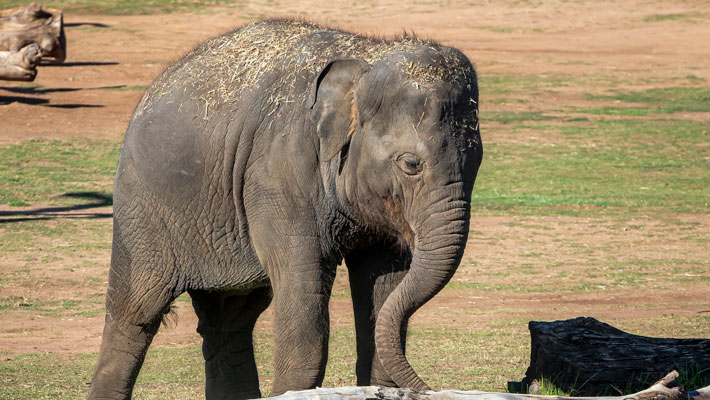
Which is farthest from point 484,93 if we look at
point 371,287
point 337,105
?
point 337,105

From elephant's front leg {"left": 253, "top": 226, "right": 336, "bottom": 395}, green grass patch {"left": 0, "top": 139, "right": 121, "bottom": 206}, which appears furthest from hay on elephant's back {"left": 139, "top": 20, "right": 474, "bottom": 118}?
green grass patch {"left": 0, "top": 139, "right": 121, "bottom": 206}

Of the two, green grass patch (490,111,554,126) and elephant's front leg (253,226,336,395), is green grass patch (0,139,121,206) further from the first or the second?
elephant's front leg (253,226,336,395)

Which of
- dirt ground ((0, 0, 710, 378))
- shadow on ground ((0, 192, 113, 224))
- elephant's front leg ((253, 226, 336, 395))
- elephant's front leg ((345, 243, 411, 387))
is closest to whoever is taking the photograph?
elephant's front leg ((253, 226, 336, 395))

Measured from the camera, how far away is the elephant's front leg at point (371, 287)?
622 centimetres

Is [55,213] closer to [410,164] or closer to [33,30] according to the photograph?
[33,30]

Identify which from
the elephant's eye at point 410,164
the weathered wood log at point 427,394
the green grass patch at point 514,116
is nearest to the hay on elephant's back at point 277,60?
the elephant's eye at point 410,164

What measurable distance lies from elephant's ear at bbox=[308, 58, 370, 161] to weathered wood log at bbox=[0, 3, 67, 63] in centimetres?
1459

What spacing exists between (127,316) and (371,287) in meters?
1.54

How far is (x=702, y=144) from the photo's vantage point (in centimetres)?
2062

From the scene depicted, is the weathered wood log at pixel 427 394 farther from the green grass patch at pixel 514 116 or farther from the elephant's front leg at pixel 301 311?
the green grass patch at pixel 514 116

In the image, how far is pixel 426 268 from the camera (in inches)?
211

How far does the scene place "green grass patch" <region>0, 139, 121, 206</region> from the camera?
53.5 feet

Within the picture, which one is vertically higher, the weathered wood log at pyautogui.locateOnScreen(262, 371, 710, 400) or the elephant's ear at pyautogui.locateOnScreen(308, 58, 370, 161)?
the elephant's ear at pyautogui.locateOnScreen(308, 58, 370, 161)

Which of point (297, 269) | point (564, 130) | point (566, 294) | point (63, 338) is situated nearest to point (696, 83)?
point (564, 130)
